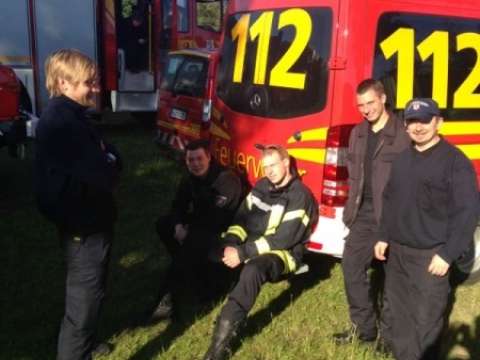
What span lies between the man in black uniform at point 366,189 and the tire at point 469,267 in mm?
1196

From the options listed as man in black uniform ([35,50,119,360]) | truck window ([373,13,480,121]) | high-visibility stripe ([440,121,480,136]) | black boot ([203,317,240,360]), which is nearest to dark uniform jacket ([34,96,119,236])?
man in black uniform ([35,50,119,360])

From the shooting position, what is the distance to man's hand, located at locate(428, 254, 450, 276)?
2.89 m

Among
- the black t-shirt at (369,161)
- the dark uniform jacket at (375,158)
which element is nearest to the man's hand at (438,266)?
the dark uniform jacket at (375,158)

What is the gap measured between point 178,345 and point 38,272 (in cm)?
164

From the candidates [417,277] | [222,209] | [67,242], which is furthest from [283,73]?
[67,242]

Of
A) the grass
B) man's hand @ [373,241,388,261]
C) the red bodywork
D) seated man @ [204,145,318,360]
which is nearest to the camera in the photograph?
man's hand @ [373,241,388,261]

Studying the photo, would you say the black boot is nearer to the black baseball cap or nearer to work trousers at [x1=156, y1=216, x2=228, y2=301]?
work trousers at [x1=156, y1=216, x2=228, y2=301]

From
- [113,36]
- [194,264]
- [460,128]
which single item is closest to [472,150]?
[460,128]

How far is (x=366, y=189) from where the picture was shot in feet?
11.5

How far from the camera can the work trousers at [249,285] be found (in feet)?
11.1

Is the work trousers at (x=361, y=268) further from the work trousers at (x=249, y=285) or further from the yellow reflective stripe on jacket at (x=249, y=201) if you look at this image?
the yellow reflective stripe on jacket at (x=249, y=201)

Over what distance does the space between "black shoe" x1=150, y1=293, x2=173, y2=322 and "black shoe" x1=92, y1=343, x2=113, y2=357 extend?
0.42 m

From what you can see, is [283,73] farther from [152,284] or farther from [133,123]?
[133,123]

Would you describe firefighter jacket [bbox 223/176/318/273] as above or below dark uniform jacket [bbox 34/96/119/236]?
below
